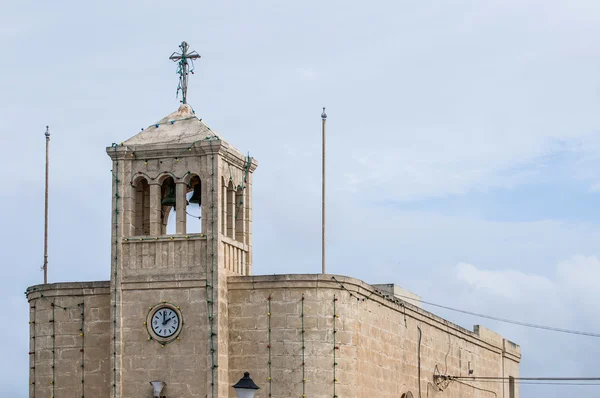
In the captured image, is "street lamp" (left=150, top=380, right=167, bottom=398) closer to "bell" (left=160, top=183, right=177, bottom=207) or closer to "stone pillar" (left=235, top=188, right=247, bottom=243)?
"stone pillar" (left=235, top=188, right=247, bottom=243)

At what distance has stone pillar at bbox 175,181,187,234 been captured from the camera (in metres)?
43.7

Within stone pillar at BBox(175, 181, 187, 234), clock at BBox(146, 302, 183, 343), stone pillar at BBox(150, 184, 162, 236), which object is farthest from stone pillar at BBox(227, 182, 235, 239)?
clock at BBox(146, 302, 183, 343)

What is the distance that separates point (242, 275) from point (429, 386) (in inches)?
408

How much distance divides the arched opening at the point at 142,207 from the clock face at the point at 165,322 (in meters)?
2.89

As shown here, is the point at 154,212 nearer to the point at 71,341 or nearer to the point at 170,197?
the point at 170,197

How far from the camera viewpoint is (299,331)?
43.1 m

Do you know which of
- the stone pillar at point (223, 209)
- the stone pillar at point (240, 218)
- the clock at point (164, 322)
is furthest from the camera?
the stone pillar at point (240, 218)

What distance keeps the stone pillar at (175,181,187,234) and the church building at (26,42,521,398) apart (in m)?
0.04

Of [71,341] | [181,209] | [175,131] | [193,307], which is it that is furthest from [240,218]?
[71,341]

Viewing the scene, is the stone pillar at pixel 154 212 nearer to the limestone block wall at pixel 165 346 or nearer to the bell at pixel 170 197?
the bell at pixel 170 197

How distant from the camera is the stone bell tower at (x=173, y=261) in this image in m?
42.8

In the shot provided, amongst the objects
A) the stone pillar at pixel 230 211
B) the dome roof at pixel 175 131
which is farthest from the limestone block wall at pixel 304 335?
the dome roof at pixel 175 131

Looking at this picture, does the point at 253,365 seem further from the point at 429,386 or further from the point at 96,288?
the point at 429,386

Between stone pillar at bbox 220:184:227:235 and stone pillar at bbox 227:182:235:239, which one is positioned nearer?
stone pillar at bbox 220:184:227:235
